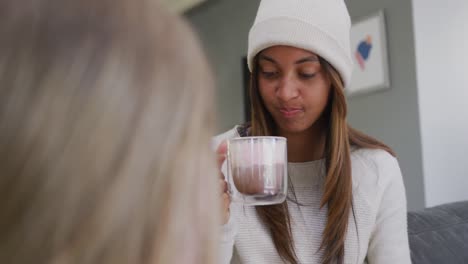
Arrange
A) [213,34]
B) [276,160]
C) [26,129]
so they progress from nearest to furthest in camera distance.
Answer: [26,129] → [276,160] → [213,34]

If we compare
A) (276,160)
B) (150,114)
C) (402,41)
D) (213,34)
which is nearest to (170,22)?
(150,114)

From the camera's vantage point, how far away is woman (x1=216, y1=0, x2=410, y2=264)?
131 centimetres

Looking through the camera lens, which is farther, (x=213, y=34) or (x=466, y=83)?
(x=213, y=34)

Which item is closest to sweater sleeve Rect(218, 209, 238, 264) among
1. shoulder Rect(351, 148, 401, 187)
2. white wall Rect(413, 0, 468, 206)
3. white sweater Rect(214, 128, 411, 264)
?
white sweater Rect(214, 128, 411, 264)

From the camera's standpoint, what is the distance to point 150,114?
34cm

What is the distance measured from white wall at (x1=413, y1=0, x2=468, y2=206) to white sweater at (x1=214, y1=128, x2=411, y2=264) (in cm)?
157

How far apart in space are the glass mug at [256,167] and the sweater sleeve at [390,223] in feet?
1.34

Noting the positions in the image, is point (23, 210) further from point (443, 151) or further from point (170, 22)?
point (443, 151)

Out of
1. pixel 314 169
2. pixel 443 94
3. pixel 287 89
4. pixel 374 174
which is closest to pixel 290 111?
pixel 287 89

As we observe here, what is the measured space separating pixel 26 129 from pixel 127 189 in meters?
0.07

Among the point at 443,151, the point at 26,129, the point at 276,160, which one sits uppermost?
the point at 26,129

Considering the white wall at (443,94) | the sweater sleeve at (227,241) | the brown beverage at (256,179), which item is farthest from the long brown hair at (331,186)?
the white wall at (443,94)

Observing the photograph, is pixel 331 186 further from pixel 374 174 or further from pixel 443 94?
pixel 443 94

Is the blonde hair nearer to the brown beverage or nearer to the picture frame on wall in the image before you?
the brown beverage
